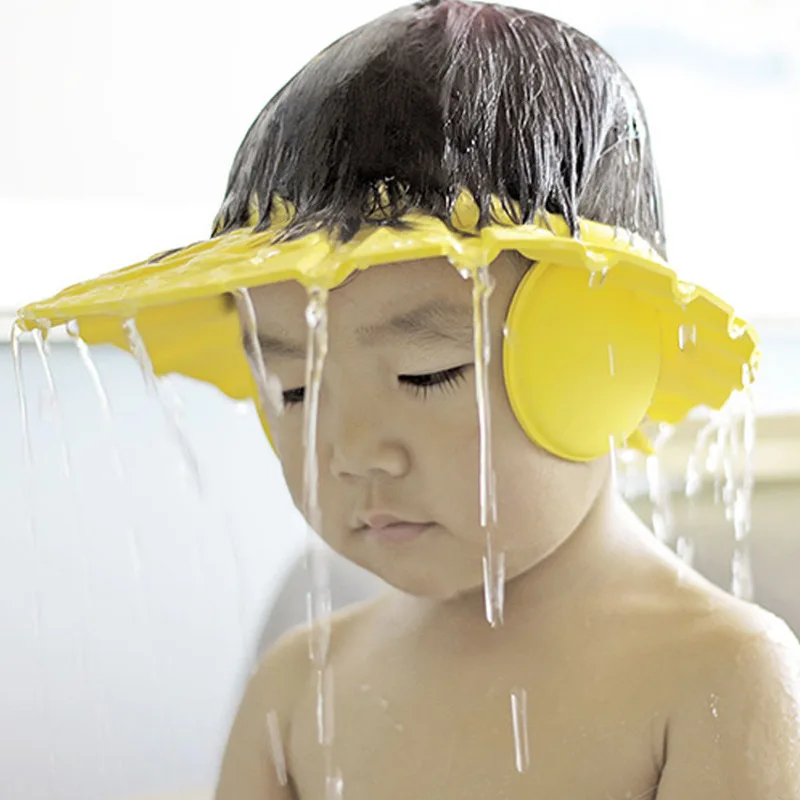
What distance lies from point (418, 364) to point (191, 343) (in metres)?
0.26

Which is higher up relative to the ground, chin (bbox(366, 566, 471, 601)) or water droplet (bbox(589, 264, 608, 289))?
water droplet (bbox(589, 264, 608, 289))

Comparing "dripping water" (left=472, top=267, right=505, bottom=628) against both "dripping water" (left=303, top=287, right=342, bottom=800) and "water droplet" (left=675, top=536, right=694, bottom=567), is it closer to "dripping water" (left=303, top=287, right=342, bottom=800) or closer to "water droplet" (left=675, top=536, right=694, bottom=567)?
"dripping water" (left=303, top=287, right=342, bottom=800)

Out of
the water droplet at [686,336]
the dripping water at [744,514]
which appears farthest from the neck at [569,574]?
the dripping water at [744,514]

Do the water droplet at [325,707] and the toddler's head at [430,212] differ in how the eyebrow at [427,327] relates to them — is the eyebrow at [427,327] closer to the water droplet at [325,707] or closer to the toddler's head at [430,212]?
the toddler's head at [430,212]

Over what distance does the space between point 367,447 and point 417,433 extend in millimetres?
30

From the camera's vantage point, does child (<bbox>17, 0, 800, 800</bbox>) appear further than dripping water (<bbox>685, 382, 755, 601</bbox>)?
No

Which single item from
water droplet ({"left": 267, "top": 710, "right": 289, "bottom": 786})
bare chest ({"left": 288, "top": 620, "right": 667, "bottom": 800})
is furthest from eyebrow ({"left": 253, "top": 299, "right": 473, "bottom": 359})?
water droplet ({"left": 267, "top": 710, "right": 289, "bottom": 786})

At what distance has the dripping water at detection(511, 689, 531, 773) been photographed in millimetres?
672

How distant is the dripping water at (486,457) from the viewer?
60cm

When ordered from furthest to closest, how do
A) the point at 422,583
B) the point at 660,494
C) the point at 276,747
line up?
1. the point at 660,494
2. the point at 276,747
3. the point at 422,583

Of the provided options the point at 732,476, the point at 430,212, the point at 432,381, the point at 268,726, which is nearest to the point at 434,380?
the point at 432,381

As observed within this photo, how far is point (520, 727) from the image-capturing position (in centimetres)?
68

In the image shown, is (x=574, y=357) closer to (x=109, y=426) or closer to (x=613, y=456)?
(x=613, y=456)

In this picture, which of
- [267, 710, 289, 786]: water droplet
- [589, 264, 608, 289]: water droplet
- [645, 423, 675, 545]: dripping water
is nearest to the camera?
[589, 264, 608, 289]: water droplet
